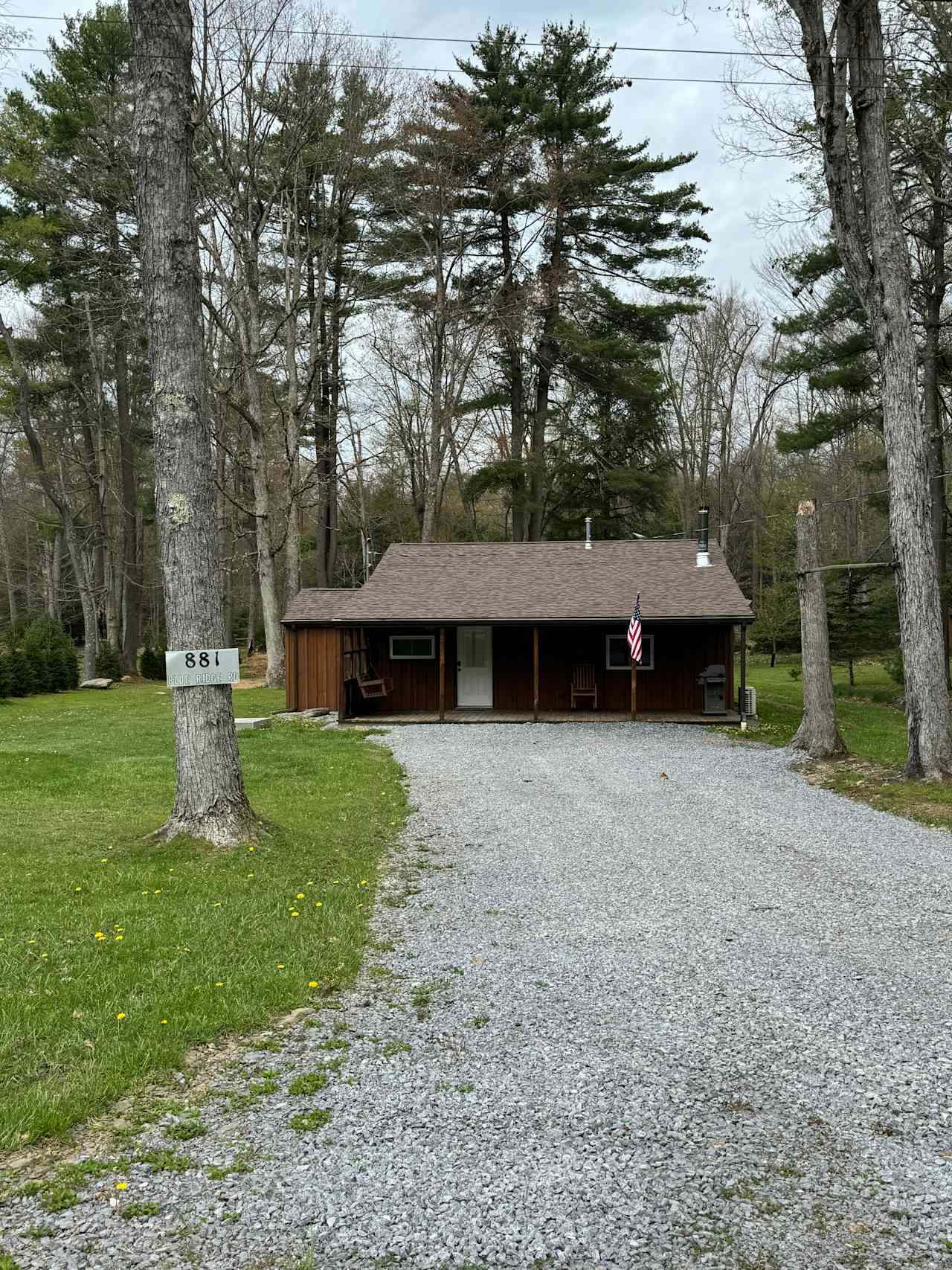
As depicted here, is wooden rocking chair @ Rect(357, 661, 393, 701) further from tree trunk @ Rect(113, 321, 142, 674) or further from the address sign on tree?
tree trunk @ Rect(113, 321, 142, 674)

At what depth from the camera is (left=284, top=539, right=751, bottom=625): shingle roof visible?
16719 mm

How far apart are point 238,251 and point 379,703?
12.3 meters

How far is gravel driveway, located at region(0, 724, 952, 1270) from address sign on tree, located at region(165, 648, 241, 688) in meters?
2.00

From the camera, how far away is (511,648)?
18.3 meters

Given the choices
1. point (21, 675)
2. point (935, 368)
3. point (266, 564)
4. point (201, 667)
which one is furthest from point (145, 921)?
point (21, 675)

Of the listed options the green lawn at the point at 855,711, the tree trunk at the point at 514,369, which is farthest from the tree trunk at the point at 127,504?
the green lawn at the point at 855,711

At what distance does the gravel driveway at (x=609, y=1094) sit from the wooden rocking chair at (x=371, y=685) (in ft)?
34.4

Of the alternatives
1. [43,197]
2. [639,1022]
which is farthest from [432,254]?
[639,1022]

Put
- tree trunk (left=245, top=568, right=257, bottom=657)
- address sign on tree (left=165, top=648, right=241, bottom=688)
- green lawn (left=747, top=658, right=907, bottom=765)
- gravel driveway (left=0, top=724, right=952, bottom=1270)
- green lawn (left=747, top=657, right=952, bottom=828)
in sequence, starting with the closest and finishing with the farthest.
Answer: gravel driveway (left=0, top=724, right=952, bottom=1270)
address sign on tree (left=165, top=648, right=241, bottom=688)
green lawn (left=747, top=657, right=952, bottom=828)
green lawn (left=747, top=658, right=907, bottom=765)
tree trunk (left=245, top=568, right=257, bottom=657)

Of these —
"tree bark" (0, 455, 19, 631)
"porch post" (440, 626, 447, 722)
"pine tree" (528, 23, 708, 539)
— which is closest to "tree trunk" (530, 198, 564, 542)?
"pine tree" (528, 23, 708, 539)

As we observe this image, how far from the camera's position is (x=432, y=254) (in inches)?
1005

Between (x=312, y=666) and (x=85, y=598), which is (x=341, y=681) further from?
(x=85, y=598)

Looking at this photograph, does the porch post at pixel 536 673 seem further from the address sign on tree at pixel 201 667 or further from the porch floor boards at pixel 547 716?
the address sign on tree at pixel 201 667

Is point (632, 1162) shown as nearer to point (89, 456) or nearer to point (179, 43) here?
point (179, 43)
